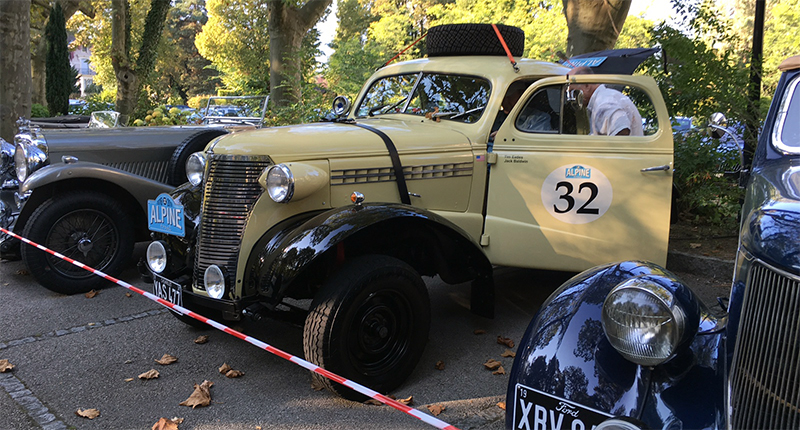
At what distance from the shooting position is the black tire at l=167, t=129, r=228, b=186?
5.92 meters

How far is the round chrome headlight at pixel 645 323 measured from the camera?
194 centimetres

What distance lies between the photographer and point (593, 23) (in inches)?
320

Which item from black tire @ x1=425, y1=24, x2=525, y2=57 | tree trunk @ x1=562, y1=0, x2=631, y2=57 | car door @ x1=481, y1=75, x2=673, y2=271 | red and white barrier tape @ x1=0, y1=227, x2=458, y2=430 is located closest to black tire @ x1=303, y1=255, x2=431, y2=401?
red and white barrier tape @ x1=0, y1=227, x2=458, y2=430

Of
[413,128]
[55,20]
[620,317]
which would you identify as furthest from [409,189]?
[55,20]

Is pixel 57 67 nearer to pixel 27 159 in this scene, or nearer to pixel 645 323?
pixel 27 159

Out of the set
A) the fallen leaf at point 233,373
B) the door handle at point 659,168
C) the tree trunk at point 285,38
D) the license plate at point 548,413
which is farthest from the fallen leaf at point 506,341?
the tree trunk at point 285,38

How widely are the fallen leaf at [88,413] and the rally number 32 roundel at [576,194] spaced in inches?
121

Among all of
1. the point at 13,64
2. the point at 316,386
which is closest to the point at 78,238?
the point at 316,386

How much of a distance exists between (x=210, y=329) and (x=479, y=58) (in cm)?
299

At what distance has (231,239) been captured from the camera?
3.50 m

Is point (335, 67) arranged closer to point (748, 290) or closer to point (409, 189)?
point (409, 189)

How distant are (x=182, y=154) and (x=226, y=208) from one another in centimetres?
269

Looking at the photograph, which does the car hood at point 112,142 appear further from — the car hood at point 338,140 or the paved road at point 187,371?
the car hood at point 338,140

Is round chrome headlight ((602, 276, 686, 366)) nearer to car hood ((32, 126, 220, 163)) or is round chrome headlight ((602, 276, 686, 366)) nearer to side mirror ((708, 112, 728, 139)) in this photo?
side mirror ((708, 112, 728, 139))
